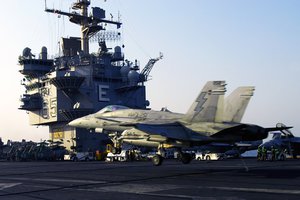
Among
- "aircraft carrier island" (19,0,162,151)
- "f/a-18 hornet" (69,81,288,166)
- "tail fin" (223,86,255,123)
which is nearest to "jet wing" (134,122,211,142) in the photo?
"f/a-18 hornet" (69,81,288,166)

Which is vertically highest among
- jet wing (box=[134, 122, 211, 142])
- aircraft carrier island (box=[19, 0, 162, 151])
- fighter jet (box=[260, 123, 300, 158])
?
aircraft carrier island (box=[19, 0, 162, 151])

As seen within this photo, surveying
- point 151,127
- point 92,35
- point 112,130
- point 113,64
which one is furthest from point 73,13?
point 151,127

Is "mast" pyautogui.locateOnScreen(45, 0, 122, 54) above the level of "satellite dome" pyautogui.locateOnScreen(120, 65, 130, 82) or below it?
above

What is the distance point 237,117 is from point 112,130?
1020 centimetres

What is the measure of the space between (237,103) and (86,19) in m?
62.0

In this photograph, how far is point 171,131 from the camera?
25.1 m

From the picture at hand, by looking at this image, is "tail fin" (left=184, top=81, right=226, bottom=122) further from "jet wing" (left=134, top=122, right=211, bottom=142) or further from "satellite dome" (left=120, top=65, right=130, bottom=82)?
"satellite dome" (left=120, top=65, right=130, bottom=82)

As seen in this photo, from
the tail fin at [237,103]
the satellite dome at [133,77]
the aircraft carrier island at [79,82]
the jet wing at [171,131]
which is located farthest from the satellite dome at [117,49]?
the tail fin at [237,103]

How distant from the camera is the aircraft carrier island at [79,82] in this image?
244 ft

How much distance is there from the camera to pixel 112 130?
100 feet

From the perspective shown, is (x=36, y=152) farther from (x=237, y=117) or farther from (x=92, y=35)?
(x=237, y=117)

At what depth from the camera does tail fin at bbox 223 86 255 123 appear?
23922mm

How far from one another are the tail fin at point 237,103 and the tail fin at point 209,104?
0.68 meters

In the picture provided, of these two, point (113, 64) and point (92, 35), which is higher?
point (92, 35)
